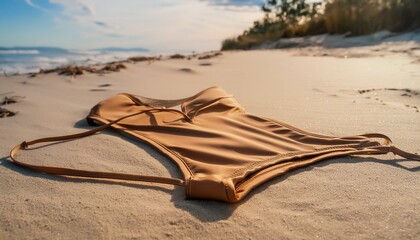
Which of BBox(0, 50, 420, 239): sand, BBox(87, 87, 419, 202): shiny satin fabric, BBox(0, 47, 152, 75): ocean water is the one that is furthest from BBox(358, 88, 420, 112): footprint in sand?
BBox(0, 47, 152, 75): ocean water

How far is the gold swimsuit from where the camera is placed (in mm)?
1151

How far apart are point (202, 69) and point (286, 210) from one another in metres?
3.39

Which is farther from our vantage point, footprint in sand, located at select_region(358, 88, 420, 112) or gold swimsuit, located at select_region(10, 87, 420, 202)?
footprint in sand, located at select_region(358, 88, 420, 112)

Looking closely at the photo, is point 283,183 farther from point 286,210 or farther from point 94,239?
point 94,239

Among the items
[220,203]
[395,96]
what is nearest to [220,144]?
[220,203]

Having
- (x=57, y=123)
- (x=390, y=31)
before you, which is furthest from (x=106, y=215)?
(x=390, y=31)

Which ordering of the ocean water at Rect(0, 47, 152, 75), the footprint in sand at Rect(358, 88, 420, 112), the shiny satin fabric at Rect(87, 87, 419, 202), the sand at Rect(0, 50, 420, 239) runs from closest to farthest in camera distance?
the sand at Rect(0, 50, 420, 239), the shiny satin fabric at Rect(87, 87, 419, 202), the footprint in sand at Rect(358, 88, 420, 112), the ocean water at Rect(0, 47, 152, 75)

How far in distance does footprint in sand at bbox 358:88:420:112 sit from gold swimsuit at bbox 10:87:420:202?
884mm

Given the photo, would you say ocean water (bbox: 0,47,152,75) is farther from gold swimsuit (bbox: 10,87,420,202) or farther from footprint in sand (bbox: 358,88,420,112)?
footprint in sand (bbox: 358,88,420,112)

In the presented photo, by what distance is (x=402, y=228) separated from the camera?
2.99 feet

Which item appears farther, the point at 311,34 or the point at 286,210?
the point at 311,34

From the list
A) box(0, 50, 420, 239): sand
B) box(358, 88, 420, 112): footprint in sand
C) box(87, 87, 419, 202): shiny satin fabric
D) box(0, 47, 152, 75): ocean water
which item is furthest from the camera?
box(0, 47, 152, 75): ocean water

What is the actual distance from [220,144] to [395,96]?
162cm

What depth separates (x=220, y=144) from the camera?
1.47 meters
